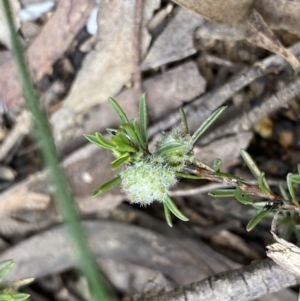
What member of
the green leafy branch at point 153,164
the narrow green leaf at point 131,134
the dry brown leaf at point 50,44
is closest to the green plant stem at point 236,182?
the green leafy branch at point 153,164

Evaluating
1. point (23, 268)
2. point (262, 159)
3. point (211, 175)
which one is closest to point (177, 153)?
point (211, 175)

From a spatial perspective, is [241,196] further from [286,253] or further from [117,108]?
Result: [117,108]

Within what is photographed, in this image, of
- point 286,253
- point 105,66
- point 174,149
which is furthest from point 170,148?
point 105,66

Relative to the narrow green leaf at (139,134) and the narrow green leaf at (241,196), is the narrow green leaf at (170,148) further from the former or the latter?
the narrow green leaf at (241,196)

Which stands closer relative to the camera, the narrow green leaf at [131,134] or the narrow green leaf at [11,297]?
the narrow green leaf at [131,134]

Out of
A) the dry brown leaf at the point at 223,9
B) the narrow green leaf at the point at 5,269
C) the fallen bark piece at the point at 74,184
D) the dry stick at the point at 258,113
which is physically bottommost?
the fallen bark piece at the point at 74,184

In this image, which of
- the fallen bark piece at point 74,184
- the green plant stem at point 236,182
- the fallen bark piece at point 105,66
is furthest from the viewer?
the fallen bark piece at point 74,184

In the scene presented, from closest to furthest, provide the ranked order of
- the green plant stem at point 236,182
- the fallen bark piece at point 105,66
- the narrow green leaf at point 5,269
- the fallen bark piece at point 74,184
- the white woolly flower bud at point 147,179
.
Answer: the white woolly flower bud at point 147,179 < the green plant stem at point 236,182 < the narrow green leaf at point 5,269 < the fallen bark piece at point 105,66 < the fallen bark piece at point 74,184

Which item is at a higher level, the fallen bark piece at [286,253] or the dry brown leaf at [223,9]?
the dry brown leaf at [223,9]

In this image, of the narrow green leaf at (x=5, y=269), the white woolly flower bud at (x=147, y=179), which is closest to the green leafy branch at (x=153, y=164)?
the white woolly flower bud at (x=147, y=179)
